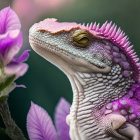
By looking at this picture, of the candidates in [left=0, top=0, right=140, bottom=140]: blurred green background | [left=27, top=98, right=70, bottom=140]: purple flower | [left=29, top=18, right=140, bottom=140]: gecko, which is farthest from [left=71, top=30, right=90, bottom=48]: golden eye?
[left=0, top=0, right=140, bottom=140]: blurred green background

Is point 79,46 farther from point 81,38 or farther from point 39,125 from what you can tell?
point 39,125

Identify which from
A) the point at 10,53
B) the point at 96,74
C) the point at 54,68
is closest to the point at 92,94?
the point at 96,74

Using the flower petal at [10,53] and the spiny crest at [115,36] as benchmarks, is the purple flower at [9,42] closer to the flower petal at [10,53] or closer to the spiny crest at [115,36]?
the flower petal at [10,53]

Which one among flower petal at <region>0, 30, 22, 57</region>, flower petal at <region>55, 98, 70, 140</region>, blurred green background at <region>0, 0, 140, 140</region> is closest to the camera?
flower petal at <region>0, 30, 22, 57</region>

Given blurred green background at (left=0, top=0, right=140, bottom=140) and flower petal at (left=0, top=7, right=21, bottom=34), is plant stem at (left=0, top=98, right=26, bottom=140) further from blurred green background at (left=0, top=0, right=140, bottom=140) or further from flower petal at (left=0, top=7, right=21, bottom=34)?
blurred green background at (left=0, top=0, right=140, bottom=140)

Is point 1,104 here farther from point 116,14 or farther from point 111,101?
point 116,14

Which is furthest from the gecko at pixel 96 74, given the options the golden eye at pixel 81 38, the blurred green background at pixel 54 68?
the blurred green background at pixel 54 68

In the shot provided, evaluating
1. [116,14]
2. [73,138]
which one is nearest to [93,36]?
[73,138]

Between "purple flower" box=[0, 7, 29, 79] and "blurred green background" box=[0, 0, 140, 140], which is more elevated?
"purple flower" box=[0, 7, 29, 79]
